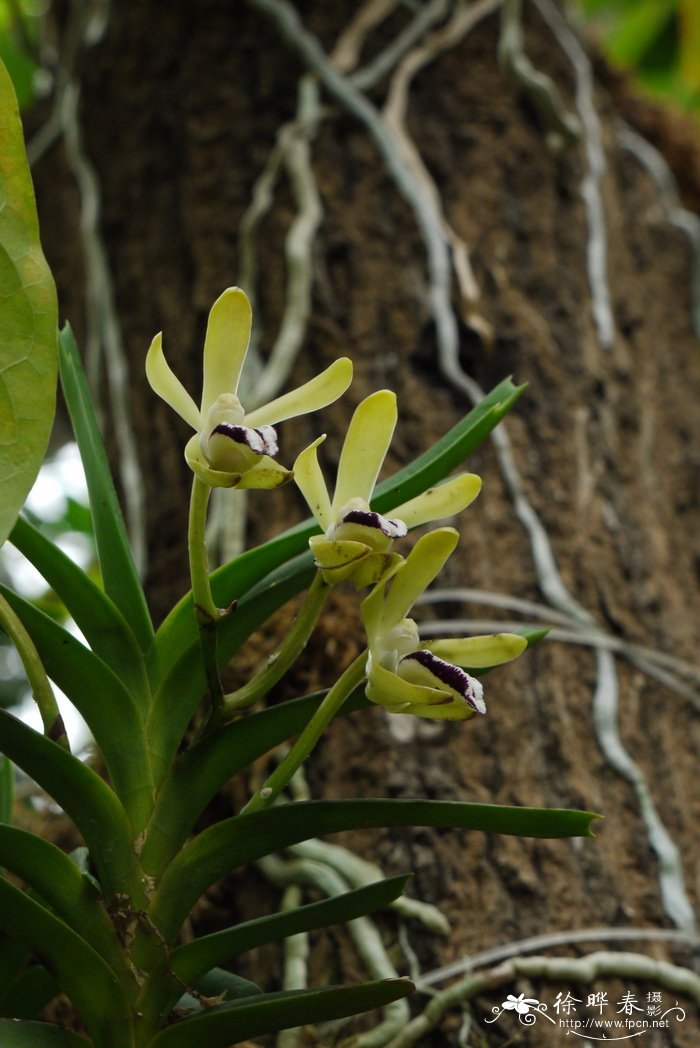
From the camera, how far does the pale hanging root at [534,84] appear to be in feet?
4.27

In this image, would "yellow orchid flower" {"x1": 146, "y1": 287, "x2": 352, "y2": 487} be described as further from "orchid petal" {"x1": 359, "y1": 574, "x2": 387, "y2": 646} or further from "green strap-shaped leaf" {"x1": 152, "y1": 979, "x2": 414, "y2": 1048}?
"green strap-shaped leaf" {"x1": 152, "y1": 979, "x2": 414, "y2": 1048}

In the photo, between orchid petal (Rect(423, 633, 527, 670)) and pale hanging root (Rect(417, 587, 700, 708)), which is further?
pale hanging root (Rect(417, 587, 700, 708))

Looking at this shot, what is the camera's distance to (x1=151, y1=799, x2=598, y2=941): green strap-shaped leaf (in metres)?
Answer: 0.51

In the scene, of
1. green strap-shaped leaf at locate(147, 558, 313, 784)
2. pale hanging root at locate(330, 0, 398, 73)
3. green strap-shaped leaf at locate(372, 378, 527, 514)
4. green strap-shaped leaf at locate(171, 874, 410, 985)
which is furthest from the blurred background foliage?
green strap-shaped leaf at locate(171, 874, 410, 985)

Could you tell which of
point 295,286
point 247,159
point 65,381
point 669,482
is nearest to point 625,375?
point 669,482

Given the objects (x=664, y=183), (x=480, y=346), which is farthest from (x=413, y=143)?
(x=664, y=183)

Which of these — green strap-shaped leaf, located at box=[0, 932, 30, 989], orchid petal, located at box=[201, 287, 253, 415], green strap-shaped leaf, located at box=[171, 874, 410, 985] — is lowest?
green strap-shaped leaf, located at box=[0, 932, 30, 989]

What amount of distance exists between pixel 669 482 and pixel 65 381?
0.82m

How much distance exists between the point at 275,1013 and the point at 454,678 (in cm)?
19

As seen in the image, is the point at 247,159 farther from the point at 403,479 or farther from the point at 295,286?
the point at 403,479

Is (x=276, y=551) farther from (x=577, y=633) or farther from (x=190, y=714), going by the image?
(x=577, y=633)

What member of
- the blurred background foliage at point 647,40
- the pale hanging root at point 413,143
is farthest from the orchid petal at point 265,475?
the blurred background foliage at point 647,40

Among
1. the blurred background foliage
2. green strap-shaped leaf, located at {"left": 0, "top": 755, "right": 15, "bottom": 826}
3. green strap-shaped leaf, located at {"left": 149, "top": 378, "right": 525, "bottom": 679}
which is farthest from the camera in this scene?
the blurred background foliage

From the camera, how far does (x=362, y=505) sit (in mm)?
502
